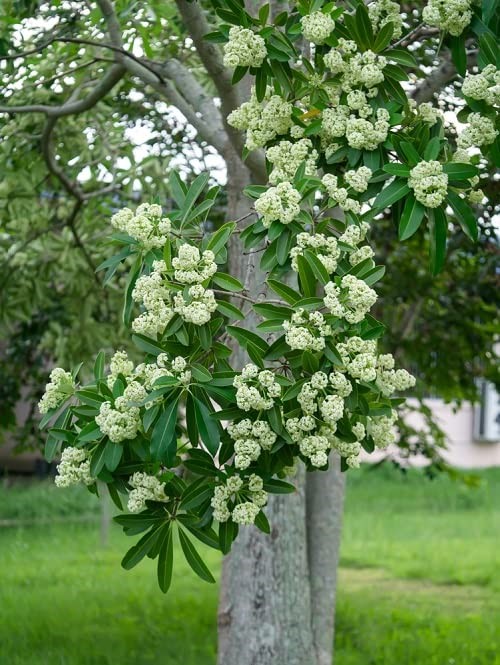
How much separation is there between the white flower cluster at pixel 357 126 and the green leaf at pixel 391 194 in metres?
0.21

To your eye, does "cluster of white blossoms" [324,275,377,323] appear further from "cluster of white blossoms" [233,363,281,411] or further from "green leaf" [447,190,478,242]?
"green leaf" [447,190,478,242]

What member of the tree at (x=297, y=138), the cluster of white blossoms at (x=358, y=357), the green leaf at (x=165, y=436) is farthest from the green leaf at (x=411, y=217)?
the green leaf at (x=165, y=436)

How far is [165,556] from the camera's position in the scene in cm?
314

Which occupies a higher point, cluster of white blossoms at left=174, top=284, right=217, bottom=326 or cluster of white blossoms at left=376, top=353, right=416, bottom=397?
cluster of white blossoms at left=174, top=284, right=217, bottom=326

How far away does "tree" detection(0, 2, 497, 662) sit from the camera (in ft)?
10.5

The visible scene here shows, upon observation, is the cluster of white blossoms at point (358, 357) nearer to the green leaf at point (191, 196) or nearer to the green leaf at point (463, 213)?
the green leaf at point (463, 213)

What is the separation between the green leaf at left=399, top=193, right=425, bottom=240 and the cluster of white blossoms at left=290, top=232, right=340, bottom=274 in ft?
0.65

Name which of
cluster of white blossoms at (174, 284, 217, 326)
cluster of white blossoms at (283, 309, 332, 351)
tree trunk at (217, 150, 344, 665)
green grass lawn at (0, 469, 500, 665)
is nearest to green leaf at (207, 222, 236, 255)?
cluster of white blossoms at (174, 284, 217, 326)

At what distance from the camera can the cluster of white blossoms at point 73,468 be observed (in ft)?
9.96

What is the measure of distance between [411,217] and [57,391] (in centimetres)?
118

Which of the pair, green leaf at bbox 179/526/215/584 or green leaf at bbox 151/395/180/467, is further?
green leaf at bbox 179/526/215/584

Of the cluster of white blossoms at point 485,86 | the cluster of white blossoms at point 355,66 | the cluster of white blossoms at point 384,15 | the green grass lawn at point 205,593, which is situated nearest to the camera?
the cluster of white blossoms at point 485,86

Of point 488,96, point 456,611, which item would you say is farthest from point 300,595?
point 456,611

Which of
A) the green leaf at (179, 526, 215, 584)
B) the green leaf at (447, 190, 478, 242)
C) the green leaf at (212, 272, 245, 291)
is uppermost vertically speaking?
the green leaf at (447, 190, 478, 242)
